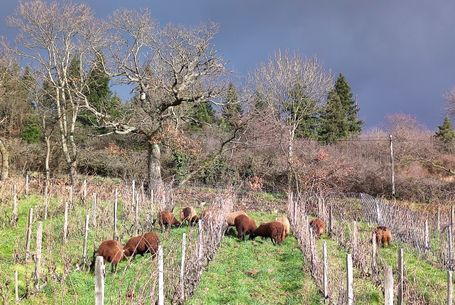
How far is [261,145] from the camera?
3550cm

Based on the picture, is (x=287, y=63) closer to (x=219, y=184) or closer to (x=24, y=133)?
(x=219, y=184)

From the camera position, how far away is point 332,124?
1646 inches

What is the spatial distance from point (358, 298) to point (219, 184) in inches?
865

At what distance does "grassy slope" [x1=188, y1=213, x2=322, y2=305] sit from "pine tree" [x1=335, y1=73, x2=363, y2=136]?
3119cm

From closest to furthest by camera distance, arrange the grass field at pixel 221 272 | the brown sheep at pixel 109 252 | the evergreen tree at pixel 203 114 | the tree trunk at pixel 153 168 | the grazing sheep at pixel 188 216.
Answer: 1. the grass field at pixel 221 272
2. the brown sheep at pixel 109 252
3. the grazing sheep at pixel 188 216
4. the tree trunk at pixel 153 168
5. the evergreen tree at pixel 203 114

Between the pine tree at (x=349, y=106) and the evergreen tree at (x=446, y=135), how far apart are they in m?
7.32

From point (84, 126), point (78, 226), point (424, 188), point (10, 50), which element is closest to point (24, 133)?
point (84, 126)

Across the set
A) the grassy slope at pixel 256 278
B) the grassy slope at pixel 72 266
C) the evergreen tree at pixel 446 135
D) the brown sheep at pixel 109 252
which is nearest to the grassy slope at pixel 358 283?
the grassy slope at pixel 256 278

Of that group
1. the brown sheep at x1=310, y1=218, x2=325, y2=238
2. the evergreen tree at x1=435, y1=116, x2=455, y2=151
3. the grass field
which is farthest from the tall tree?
the grass field

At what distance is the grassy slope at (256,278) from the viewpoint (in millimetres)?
10406

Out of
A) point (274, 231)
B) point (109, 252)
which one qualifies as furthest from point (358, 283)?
point (109, 252)

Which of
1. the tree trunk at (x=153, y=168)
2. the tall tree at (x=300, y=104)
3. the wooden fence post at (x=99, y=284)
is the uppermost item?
the tall tree at (x=300, y=104)

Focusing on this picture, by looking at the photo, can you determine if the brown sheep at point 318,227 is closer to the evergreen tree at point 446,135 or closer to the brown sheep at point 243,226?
the brown sheep at point 243,226

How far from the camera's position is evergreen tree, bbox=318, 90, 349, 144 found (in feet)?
136
